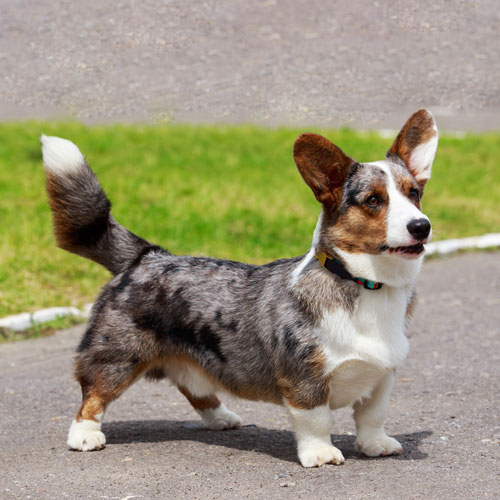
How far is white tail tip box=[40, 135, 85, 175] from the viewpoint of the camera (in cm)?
445

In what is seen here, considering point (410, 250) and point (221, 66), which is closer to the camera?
point (410, 250)

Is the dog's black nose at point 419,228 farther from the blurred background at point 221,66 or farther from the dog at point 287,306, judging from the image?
the blurred background at point 221,66

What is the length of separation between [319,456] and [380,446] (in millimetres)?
340

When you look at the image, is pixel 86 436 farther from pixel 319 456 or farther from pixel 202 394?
pixel 319 456

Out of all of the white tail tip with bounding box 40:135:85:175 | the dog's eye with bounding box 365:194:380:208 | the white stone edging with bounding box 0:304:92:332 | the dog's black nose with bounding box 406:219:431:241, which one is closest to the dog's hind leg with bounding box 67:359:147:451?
the white tail tip with bounding box 40:135:85:175

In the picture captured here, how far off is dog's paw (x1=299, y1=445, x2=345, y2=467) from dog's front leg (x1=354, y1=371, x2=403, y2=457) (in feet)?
0.66

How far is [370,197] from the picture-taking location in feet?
12.5

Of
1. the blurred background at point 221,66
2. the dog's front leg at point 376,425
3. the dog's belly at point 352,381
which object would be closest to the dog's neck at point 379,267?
the dog's belly at point 352,381

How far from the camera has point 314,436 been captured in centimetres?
401

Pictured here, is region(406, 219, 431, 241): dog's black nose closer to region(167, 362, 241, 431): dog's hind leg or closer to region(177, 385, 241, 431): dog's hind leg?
region(167, 362, 241, 431): dog's hind leg

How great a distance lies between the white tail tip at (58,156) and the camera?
14.6 feet

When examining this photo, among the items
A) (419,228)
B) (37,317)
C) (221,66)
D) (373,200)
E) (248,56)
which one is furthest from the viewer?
(37,317)

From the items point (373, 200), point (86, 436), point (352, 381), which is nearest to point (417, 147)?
point (373, 200)

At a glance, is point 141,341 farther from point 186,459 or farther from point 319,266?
point 319,266
